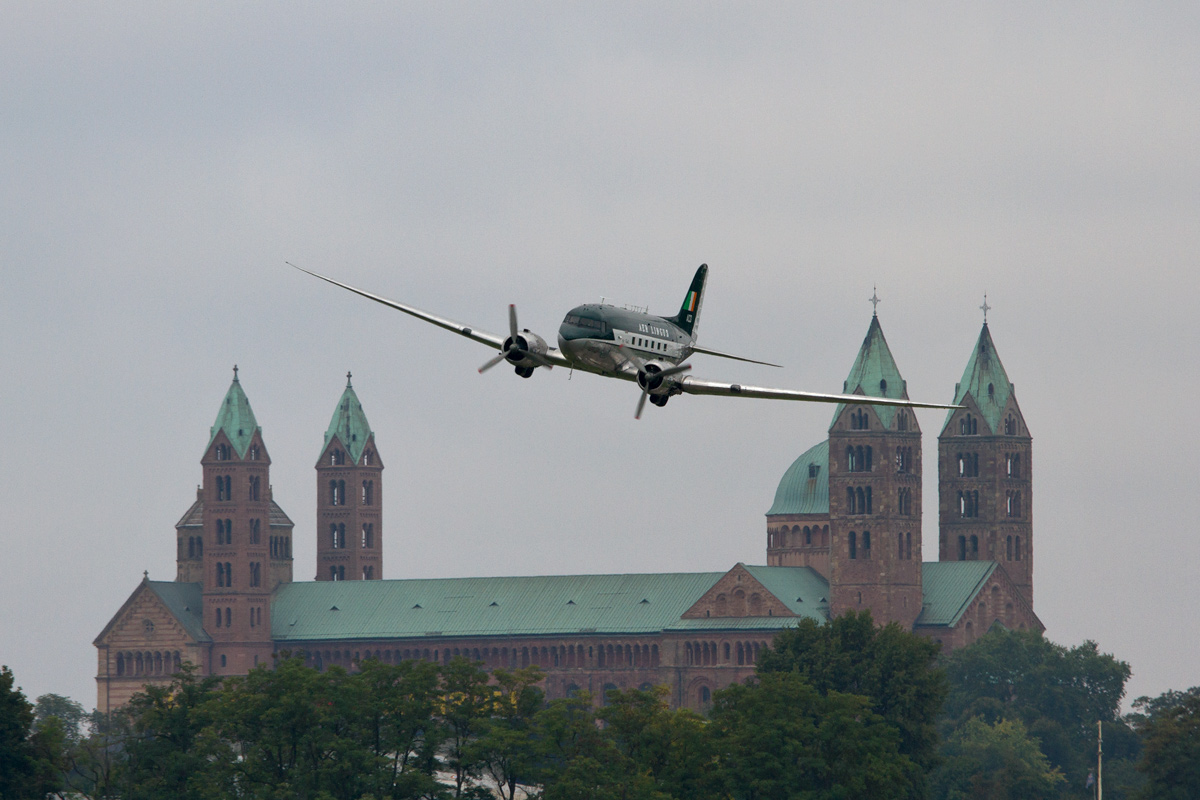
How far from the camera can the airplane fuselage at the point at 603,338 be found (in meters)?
74.9

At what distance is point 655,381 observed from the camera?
244 ft

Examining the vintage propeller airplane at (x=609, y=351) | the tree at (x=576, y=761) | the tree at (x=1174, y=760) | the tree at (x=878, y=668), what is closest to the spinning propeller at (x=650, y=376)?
the vintage propeller airplane at (x=609, y=351)

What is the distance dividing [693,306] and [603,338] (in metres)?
9.54

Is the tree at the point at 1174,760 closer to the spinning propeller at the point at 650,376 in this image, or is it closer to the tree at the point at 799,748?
the tree at the point at 799,748

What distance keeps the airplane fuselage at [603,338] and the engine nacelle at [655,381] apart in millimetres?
895

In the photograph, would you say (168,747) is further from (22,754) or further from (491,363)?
(491,363)

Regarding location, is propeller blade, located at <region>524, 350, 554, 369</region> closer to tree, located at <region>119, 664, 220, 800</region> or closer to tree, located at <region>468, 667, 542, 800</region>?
tree, located at <region>468, 667, 542, 800</region>

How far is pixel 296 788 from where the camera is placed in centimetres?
13338

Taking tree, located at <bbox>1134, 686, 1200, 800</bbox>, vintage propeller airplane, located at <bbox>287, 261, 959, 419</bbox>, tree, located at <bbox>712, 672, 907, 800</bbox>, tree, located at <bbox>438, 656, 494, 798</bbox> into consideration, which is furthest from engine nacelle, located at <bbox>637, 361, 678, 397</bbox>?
tree, located at <bbox>1134, 686, 1200, 800</bbox>

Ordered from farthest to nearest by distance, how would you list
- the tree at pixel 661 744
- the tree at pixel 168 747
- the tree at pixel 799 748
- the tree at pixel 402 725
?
the tree at pixel 168 747
the tree at pixel 799 748
the tree at pixel 661 744
the tree at pixel 402 725

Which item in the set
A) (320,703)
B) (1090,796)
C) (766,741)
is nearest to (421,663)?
(320,703)

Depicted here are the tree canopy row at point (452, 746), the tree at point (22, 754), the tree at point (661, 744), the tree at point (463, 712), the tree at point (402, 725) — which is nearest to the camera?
the tree at point (22, 754)

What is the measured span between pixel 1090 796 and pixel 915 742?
2772 centimetres

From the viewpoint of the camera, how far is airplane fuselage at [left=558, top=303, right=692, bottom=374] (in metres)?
74.9
